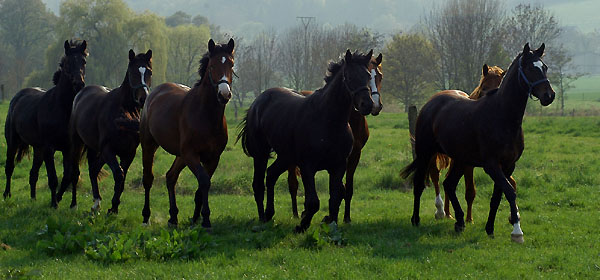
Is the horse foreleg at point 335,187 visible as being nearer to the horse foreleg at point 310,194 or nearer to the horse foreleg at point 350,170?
the horse foreleg at point 310,194

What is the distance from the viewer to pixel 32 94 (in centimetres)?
1121

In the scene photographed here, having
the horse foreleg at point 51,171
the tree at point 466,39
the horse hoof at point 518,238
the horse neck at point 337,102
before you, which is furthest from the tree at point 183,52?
the horse hoof at point 518,238

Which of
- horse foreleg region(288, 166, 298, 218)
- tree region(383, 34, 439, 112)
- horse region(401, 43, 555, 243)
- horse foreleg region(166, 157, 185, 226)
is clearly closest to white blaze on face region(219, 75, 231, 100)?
horse foreleg region(166, 157, 185, 226)

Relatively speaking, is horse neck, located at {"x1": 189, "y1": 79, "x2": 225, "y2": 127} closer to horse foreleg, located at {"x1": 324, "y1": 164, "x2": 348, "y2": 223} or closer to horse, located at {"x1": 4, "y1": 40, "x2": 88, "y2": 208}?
horse foreleg, located at {"x1": 324, "y1": 164, "x2": 348, "y2": 223}

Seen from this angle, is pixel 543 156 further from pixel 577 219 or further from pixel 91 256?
pixel 91 256

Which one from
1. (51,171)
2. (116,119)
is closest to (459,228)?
(116,119)

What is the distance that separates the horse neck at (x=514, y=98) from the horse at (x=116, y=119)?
5.33 meters

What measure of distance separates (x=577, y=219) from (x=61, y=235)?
293 inches

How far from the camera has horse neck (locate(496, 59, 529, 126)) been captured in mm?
7277

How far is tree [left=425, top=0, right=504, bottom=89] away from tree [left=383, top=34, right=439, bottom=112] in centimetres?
88

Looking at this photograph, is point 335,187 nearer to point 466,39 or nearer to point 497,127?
point 497,127

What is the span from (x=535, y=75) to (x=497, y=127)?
80 centimetres

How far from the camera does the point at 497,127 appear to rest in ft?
24.1

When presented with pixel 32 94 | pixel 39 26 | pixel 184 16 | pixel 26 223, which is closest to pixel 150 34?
pixel 39 26
